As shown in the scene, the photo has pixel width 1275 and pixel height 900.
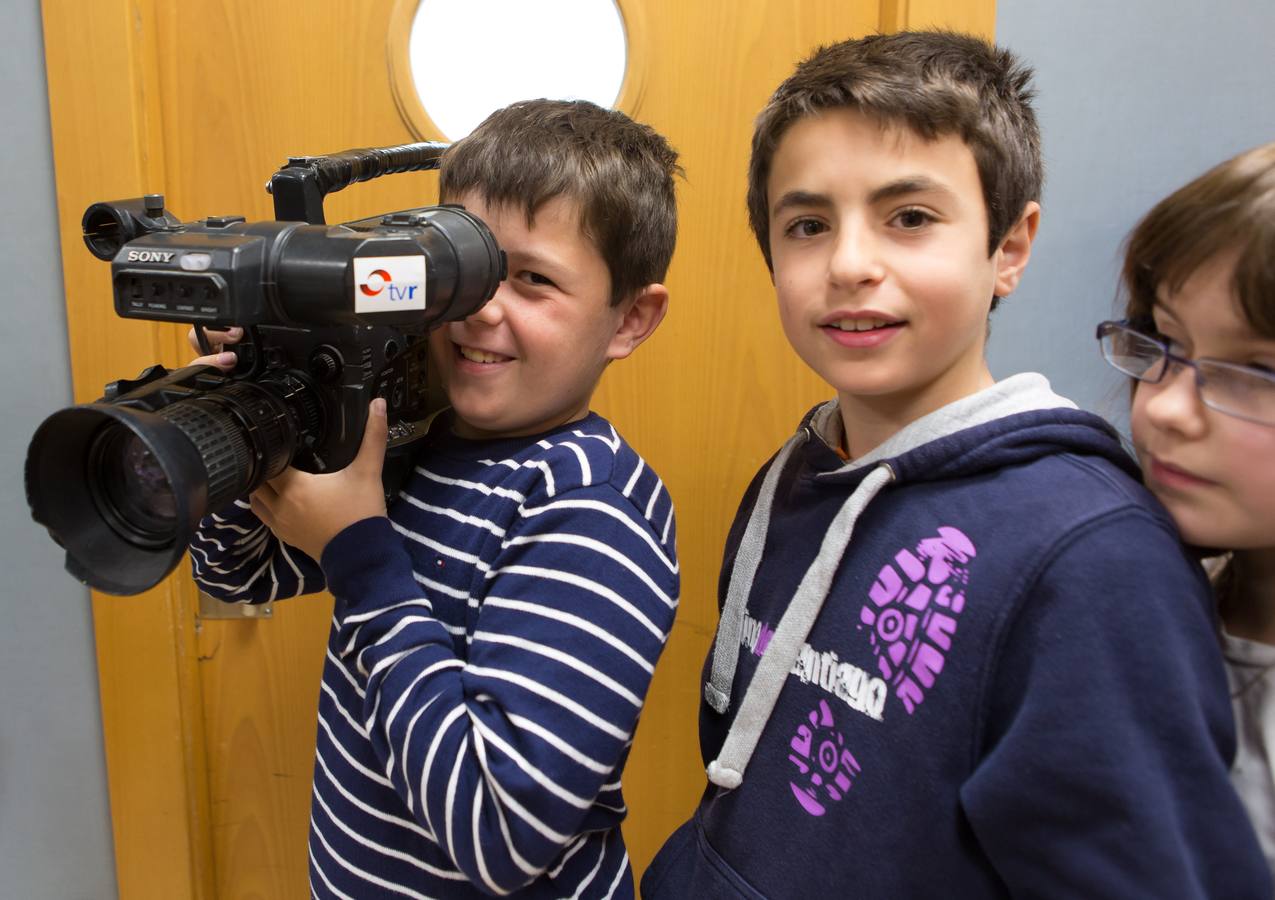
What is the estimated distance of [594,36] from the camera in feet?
3.40

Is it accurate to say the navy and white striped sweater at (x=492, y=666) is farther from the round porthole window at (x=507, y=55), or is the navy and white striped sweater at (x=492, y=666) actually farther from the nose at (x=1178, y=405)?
the round porthole window at (x=507, y=55)

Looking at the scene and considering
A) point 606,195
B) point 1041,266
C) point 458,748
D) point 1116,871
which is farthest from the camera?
point 1041,266

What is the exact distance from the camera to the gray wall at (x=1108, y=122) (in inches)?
41.4

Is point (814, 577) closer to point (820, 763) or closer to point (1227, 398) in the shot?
point (820, 763)

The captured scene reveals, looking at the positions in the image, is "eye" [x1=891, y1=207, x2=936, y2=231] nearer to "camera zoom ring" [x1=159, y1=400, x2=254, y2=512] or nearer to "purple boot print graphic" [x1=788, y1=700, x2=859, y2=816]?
"purple boot print graphic" [x1=788, y1=700, x2=859, y2=816]

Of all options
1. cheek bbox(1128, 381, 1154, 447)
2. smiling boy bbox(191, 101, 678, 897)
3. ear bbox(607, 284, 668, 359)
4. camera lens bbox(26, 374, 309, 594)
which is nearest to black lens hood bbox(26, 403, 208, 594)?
camera lens bbox(26, 374, 309, 594)

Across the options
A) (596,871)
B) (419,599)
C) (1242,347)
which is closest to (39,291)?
(419,599)

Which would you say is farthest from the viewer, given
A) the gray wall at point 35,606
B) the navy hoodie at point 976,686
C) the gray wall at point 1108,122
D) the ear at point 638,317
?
the gray wall at point 1108,122

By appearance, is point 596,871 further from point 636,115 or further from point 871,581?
point 636,115

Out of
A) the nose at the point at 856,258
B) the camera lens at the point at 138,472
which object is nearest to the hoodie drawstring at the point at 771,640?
the nose at the point at 856,258

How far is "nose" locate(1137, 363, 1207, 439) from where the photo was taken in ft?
1.68

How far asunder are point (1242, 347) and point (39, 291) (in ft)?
3.70

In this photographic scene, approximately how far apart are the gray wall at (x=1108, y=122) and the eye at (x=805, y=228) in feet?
1.82

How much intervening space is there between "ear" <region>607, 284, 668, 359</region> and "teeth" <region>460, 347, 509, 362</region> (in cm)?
10
